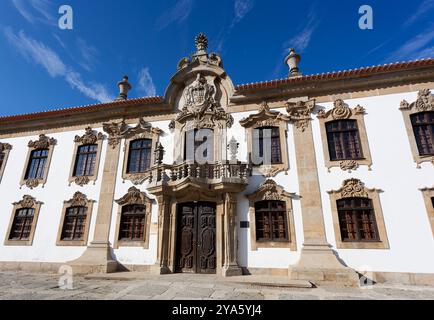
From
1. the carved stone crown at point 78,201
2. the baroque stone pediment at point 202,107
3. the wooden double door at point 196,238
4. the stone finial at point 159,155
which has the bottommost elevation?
the wooden double door at point 196,238

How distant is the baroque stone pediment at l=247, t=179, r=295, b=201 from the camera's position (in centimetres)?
986

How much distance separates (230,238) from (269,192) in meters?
2.49

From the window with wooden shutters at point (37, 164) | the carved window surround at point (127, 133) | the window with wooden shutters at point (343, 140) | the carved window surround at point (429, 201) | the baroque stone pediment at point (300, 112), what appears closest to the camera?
the carved window surround at point (429, 201)

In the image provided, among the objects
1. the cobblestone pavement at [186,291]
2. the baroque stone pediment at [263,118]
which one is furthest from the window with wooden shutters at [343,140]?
the cobblestone pavement at [186,291]

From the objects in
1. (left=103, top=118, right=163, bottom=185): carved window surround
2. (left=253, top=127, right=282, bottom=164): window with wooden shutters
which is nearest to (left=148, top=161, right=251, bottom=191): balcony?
(left=253, top=127, right=282, bottom=164): window with wooden shutters

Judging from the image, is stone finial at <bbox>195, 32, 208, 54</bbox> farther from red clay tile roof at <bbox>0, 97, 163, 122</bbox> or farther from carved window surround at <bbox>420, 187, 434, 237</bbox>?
carved window surround at <bbox>420, 187, 434, 237</bbox>

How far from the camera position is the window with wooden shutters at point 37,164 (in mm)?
13107

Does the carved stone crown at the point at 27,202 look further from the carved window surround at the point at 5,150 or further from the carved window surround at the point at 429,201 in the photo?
the carved window surround at the point at 429,201

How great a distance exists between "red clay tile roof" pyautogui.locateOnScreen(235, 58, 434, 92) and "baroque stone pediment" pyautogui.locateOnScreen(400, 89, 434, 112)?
1206 millimetres

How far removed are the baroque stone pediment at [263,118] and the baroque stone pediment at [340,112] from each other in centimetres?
183

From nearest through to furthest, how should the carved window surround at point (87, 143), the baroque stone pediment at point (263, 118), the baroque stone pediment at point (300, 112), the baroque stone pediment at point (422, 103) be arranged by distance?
the baroque stone pediment at point (422, 103) < the baroque stone pediment at point (300, 112) < the baroque stone pediment at point (263, 118) < the carved window surround at point (87, 143)

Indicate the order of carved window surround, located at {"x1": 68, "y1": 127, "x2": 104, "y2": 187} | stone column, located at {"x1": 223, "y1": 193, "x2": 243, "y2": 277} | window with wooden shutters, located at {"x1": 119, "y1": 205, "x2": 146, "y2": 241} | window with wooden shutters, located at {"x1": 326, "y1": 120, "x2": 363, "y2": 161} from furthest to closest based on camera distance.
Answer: carved window surround, located at {"x1": 68, "y1": 127, "x2": 104, "y2": 187}, window with wooden shutters, located at {"x1": 119, "y1": 205, "x2": 146, "y2": 241}, window with wooden shutters, located at {"x1": 326, "y1": 120, "x2": 363, "y2": 161}, stone column, located at {"x1": 223, "y1": 193, "x2": 243, "y2": 277}
